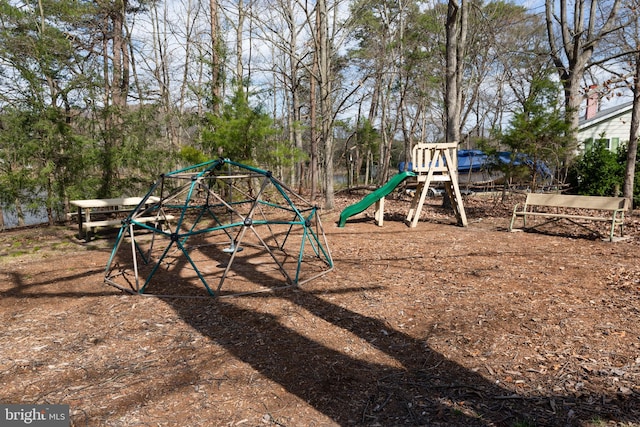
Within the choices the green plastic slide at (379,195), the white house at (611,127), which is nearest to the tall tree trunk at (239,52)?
the green plastic slide at (379,195)

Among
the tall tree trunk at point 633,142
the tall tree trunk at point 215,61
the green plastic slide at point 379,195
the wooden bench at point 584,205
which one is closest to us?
the wooden bench at point 584,205

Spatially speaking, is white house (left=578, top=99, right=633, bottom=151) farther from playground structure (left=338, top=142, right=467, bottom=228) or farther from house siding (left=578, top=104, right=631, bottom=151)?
playground structure (left=338, top=142, right=467, bottom=228)

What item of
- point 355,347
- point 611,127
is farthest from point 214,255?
point 611,127

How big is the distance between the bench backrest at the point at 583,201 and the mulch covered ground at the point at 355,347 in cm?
129

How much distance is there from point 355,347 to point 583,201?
6.24m

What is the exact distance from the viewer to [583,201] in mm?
7488

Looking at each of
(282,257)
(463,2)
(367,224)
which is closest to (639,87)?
(463,2)

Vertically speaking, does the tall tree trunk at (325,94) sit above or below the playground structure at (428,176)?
above

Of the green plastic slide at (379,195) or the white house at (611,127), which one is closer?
the green plastic slide at (379,195)

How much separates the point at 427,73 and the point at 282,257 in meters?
14.7

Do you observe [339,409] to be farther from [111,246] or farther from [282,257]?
[111,246]

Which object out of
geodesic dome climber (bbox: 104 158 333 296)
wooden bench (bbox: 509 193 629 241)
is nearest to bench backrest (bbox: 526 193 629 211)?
wooden bench (bbox: 509 193 629 241)

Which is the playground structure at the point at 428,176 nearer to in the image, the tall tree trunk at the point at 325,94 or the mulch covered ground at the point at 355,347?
the tall tree trunk at the point at 325,94

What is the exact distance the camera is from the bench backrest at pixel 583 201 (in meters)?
6.94
